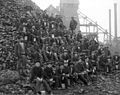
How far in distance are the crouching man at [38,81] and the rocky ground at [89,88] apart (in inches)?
34.7

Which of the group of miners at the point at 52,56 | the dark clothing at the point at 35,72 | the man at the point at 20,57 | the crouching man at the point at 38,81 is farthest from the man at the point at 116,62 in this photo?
the dark clothing at the point at 35,72

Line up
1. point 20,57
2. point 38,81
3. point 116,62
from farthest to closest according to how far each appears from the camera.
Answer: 1. point 116,62
2. point 20,57
3. point 38,81

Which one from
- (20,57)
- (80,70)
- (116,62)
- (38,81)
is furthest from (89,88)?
(116,62)

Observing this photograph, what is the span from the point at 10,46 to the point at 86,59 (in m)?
6.15

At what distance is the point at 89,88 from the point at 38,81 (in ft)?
14.5

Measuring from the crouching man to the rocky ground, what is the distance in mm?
881

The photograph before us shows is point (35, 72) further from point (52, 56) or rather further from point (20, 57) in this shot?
point (52, 56)

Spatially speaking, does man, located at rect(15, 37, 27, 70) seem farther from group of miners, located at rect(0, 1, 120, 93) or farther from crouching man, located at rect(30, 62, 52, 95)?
crouching man, located at rect(30, 62, 52, 95)

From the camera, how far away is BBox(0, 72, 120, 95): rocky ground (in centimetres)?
1419

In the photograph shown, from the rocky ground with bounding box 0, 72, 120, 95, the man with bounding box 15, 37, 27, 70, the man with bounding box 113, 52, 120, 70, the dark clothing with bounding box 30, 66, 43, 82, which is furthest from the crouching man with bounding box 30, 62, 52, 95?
the man with bounding box 113, 52, 120, 70

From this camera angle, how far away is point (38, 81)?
13.4 meters

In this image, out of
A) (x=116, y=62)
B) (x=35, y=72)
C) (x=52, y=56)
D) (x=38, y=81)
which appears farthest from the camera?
(x=116, y=62)

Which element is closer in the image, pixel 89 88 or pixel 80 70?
pixel 89 88

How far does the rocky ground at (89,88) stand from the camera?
1419 cm
